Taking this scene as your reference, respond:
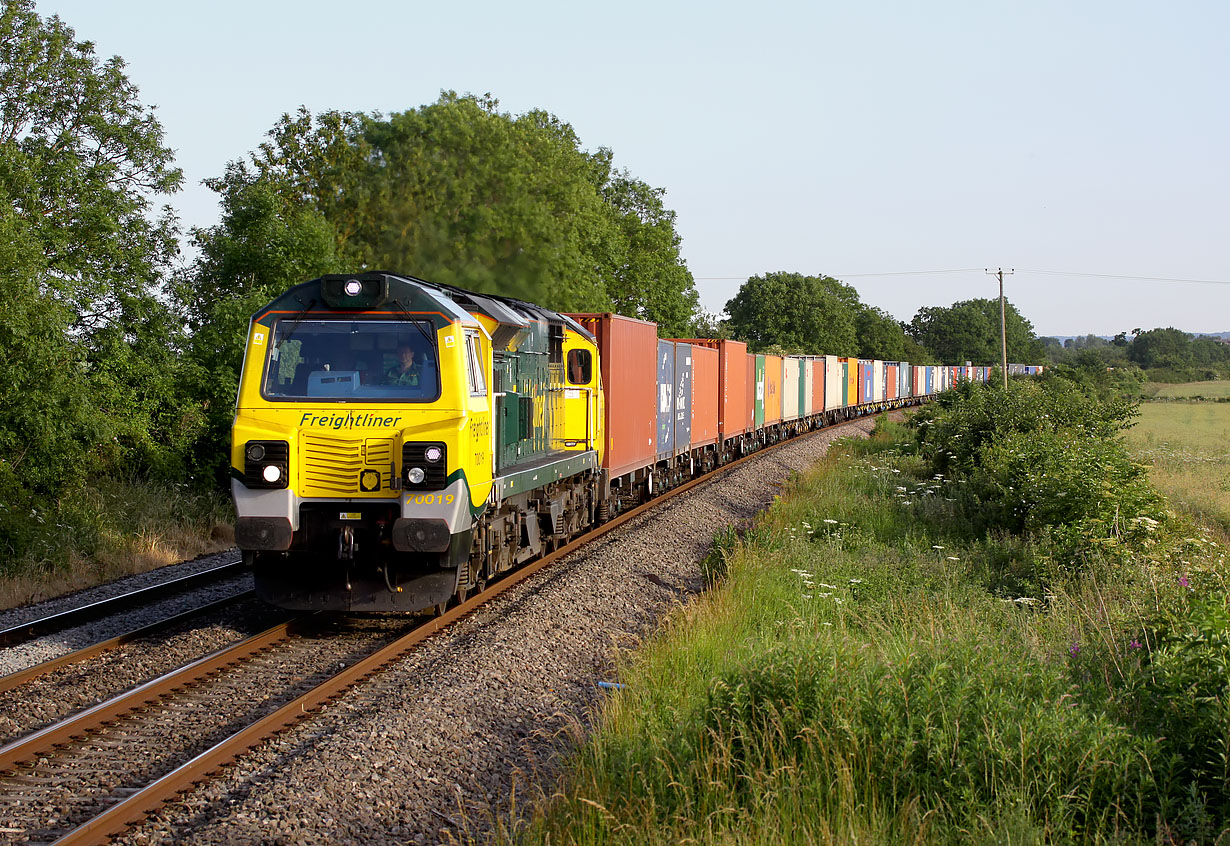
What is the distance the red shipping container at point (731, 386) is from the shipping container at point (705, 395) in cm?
16

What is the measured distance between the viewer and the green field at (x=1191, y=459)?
18.2m

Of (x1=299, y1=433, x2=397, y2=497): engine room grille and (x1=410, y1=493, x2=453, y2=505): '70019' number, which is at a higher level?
(x1=299, y1=433, x2=397, y2=497): engine room grille

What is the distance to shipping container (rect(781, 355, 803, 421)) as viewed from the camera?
35.2m

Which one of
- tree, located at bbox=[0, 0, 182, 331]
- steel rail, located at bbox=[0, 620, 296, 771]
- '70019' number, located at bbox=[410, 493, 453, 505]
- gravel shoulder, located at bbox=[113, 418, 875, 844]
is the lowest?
gravel shoulder, located at bbox=[113, 418, 875, 844]

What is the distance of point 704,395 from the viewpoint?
936 inches

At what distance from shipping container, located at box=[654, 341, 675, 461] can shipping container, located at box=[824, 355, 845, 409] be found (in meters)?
24.2

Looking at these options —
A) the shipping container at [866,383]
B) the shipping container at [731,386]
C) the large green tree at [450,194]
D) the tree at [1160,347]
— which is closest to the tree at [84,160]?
the large green tree at [450,194]

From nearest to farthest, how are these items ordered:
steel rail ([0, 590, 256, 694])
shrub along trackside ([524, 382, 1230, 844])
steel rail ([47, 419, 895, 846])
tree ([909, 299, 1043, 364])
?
shrub along trackside ([524, 382, 1230, 844]) → steel rail ([47, 419, 895, 846]) → steel rail ([0, 590, 256, 694]) → tree ([909, 299, 1043, 364])

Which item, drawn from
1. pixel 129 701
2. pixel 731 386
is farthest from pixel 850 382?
pixel 129 701

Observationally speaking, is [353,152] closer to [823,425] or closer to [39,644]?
[823,425]

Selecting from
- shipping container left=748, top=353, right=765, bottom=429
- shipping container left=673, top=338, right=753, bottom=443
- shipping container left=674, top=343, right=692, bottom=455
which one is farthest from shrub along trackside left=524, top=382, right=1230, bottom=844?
shipping container left=748, top=353, right=765, bottom=429

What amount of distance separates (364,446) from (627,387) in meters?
8.21

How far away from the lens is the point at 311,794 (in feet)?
18.6

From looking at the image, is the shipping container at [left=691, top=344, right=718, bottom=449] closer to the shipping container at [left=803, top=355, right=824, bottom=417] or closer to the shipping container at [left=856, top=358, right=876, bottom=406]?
the shipping container at [left=803, top=355, right=824, bottom=417]
